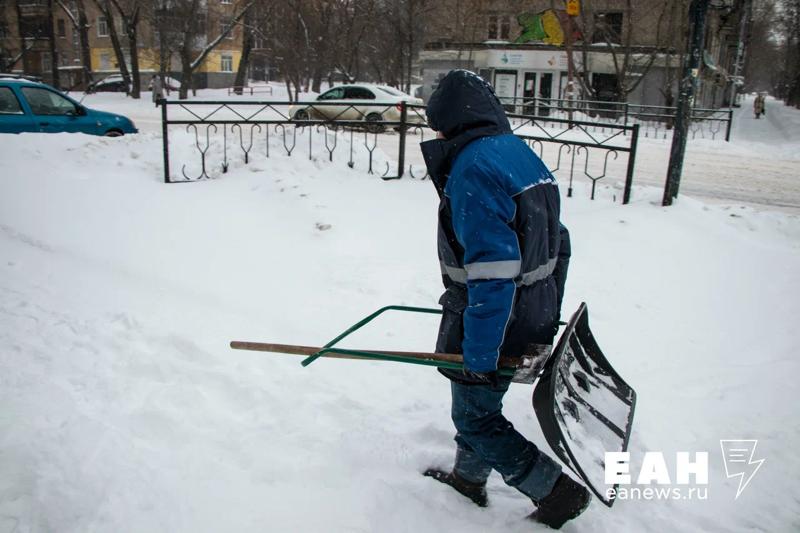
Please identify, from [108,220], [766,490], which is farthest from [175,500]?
[108,220]

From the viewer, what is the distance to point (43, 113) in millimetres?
10500

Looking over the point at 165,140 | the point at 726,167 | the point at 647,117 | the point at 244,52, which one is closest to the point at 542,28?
the point at 647,117

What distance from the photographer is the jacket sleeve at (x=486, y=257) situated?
217 centimetres

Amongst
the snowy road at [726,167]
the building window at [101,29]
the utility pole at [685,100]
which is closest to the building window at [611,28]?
the snowy road at [726,167]

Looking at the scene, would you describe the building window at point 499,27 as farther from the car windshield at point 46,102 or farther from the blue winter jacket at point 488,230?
the blue winter jacket at point 488,230

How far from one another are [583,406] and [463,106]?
4.11ft

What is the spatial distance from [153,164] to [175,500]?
6915 mm

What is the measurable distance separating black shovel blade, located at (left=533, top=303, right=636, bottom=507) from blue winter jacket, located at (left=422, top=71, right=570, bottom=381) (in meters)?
0.15

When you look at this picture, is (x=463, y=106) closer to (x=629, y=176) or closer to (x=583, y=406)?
(x=583, y=406)

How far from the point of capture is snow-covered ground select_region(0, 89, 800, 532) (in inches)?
107

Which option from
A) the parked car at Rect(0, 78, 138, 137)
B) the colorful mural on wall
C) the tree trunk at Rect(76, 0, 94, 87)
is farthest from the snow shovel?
the tree trunk at Rect(76, 0, 94, 87)

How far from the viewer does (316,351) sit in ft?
8.59

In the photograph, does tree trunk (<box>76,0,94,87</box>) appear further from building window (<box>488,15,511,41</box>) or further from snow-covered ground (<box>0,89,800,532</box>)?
snow-covered ground (<box>0,89,800,532</box>)

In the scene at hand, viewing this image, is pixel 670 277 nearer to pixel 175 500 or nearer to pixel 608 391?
pixel 608 391
